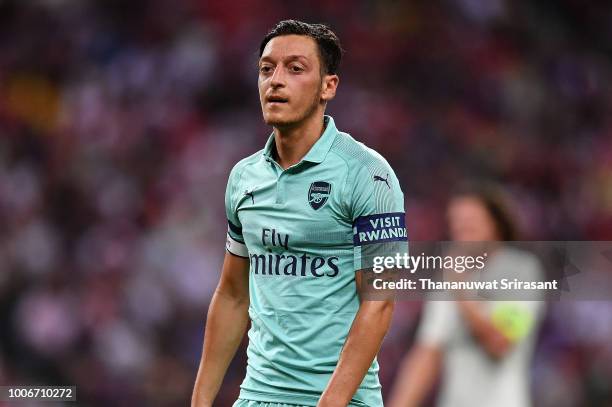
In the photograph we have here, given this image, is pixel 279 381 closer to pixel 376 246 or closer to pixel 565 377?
pixel 376 246

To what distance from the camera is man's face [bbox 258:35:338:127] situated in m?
3.18

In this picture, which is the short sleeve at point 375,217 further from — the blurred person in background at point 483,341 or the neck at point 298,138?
the blurred person in background at point 483,341

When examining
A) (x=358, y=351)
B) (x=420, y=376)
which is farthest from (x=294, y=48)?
(x=420, y=376)

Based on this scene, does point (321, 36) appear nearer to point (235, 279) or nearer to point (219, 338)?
point (235, 279)

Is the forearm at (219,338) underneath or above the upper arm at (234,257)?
underneath

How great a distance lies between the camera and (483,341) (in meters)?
4.42

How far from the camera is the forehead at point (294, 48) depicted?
10.5 feet

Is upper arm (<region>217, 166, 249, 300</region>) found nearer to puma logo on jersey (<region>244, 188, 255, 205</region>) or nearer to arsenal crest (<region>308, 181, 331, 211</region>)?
puma logo on jersey (<region>244, 188, 255, 205</region>)

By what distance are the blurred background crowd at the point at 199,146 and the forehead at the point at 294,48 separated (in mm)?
4615

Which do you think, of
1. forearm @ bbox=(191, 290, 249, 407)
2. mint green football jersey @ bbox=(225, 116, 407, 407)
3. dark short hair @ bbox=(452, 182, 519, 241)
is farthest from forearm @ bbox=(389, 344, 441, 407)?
mint green football jersey @ bbox=(225, 116, 407, 407)

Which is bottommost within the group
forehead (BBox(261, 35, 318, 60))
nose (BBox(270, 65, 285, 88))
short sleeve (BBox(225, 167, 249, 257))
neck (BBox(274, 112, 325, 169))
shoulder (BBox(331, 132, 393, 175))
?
short sleeve (BBox(225, 167, 249, 257))

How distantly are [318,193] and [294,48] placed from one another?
432mm

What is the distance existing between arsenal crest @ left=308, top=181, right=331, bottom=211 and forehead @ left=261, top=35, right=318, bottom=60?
37 cm

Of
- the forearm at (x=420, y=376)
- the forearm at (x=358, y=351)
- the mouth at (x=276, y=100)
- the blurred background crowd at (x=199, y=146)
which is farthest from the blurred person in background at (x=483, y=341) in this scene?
the blurred background crowd at (x=199, y=146)
